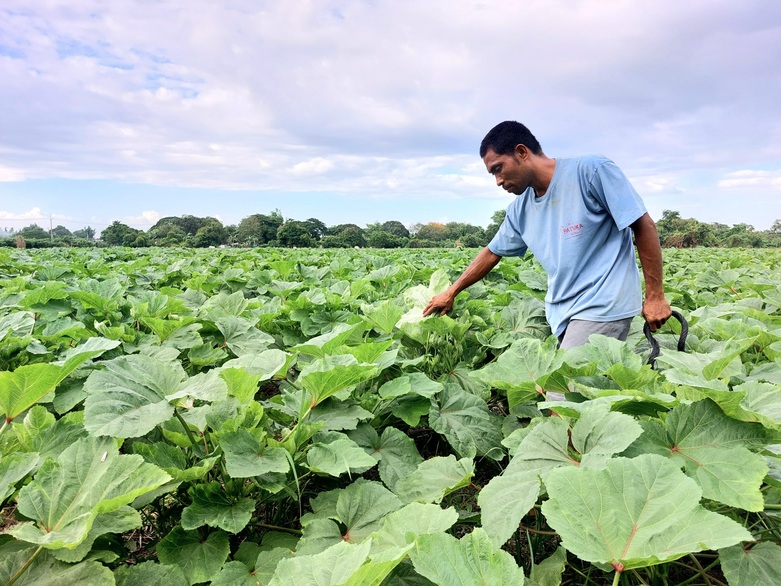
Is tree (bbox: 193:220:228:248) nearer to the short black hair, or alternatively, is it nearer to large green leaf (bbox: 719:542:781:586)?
the short black hair

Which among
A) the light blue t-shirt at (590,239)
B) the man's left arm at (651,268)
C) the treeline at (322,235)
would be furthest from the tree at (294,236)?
the man's left arm at (651,268)

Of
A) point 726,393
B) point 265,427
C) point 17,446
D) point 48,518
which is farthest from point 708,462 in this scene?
point 17,446

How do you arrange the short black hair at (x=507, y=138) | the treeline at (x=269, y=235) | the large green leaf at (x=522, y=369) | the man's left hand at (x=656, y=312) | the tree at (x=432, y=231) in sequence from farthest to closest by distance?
1. the tree at (x=432, y=231)
2. the treeline at (x=269, y=235)
3. the short black hair at (x=507, y=138)
4. the man's left hand at (x=656, y=312)
5. the large green leaf at (x=522, y=369)

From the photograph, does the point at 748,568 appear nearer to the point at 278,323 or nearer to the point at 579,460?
the point at 579,460

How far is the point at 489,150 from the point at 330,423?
2.02m

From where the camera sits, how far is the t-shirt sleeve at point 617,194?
262 centimetres

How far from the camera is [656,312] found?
8.58 ft

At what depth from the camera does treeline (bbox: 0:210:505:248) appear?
165ft

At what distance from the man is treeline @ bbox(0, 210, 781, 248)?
33930mm

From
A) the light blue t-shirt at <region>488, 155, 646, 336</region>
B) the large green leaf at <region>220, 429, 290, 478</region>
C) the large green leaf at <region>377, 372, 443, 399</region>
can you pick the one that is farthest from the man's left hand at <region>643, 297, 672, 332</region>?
the large green leaf at <region>220, 429, 290, 478</region>

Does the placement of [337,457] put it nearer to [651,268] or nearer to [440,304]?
[440,304]

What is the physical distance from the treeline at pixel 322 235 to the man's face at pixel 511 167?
33.9 metres

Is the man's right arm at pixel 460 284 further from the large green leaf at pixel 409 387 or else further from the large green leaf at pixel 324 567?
the large green leaf at pixel 324 567

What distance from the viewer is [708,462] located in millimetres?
1158
